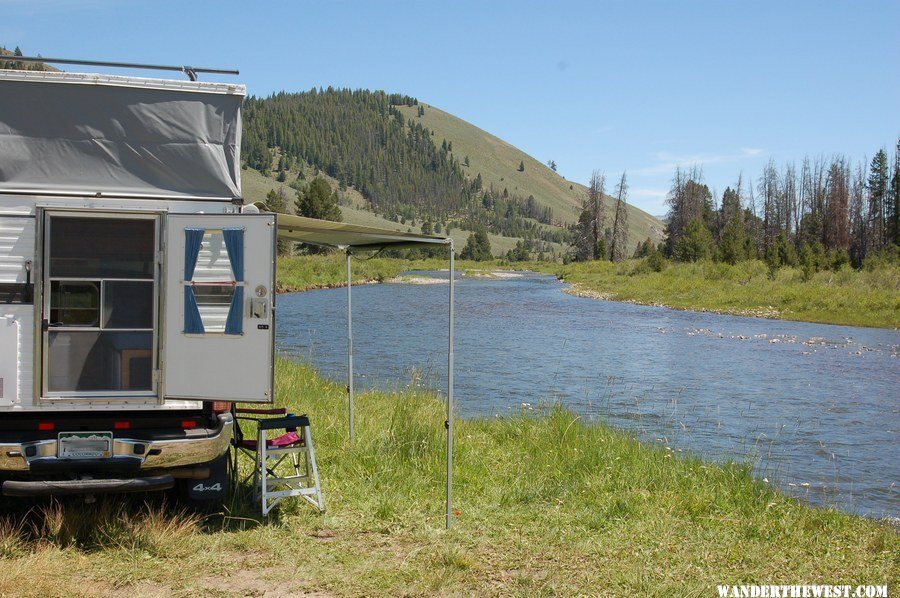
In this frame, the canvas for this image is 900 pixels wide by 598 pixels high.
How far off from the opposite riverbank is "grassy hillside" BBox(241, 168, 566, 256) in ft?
258

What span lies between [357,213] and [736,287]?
425 feet

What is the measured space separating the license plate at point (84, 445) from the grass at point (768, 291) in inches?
1323

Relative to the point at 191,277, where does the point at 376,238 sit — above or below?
above

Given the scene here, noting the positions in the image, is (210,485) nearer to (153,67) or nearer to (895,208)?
(153,67)

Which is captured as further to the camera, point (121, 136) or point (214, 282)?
point (121, 136)

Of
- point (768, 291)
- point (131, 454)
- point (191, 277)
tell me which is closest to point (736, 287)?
point (768, 291)

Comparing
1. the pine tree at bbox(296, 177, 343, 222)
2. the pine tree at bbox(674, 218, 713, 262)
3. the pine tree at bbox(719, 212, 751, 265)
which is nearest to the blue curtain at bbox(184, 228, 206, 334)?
the pine tree at bbox(719, 212, 751, 265)

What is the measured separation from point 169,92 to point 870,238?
82.5 m

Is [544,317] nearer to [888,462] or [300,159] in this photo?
[888,462]

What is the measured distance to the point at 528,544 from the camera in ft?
21.1

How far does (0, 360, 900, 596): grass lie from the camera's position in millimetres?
5621

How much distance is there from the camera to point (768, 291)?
4325 cm

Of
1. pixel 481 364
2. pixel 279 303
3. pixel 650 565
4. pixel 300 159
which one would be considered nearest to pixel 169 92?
pixel 650 565

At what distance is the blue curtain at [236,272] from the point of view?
6.12m
